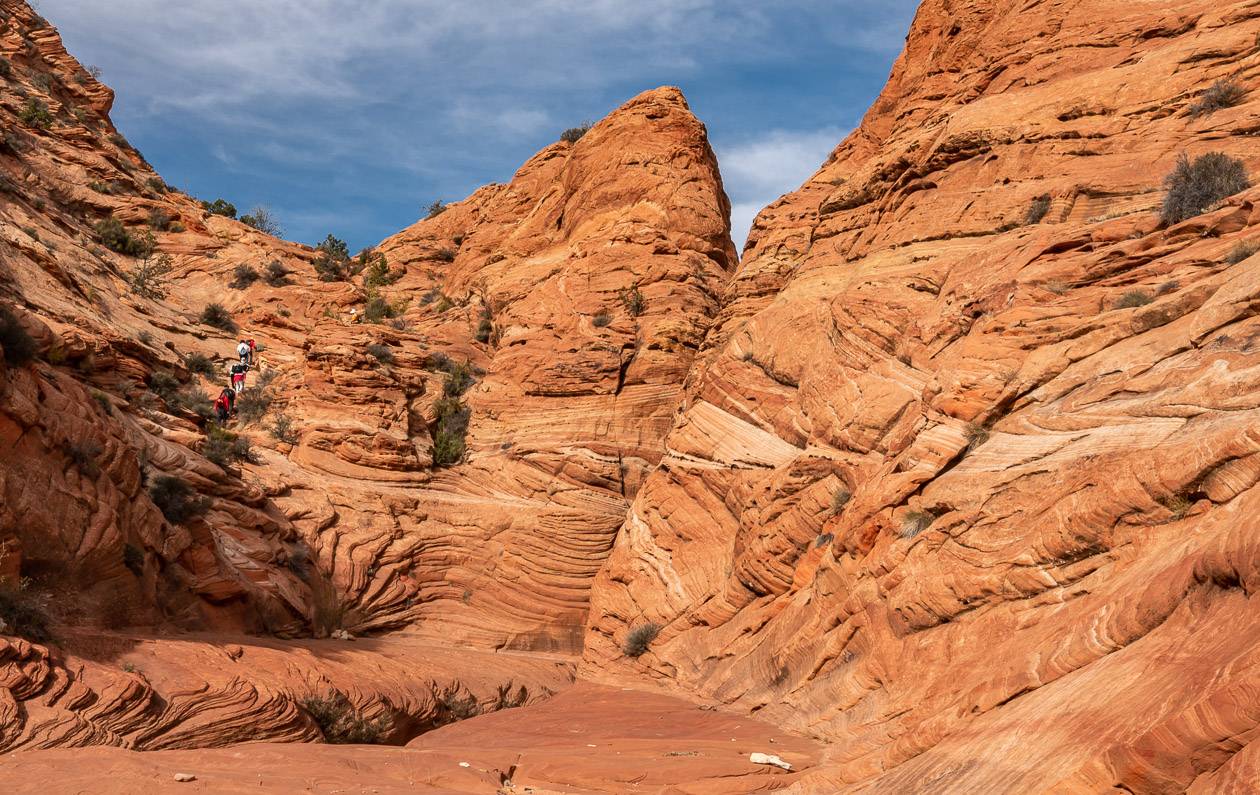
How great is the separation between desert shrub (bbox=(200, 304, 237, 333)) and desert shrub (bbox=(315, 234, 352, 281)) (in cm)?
776

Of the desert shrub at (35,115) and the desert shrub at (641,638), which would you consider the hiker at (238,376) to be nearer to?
the desert shrub at (641,638)

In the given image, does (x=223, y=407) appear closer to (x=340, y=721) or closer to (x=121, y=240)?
(x=340, y=721)

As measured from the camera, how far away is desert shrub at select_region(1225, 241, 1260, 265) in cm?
1172

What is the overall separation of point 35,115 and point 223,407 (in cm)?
2124

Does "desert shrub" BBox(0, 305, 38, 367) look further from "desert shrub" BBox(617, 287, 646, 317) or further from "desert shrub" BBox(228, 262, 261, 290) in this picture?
"desert shrub" BBox(228, 262, 261, 290)

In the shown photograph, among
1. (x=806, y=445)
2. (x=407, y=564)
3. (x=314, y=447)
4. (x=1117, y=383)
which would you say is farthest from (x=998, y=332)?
(x=314, y=447)

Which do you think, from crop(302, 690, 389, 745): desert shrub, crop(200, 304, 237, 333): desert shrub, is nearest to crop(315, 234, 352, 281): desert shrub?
crop(200, 304, 237, 333): desert shrub

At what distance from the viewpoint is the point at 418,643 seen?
21.6 metres

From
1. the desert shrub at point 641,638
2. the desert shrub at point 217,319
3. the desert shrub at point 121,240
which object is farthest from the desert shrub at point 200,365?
the desert shrub at point 641,638

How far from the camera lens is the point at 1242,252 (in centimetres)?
1182

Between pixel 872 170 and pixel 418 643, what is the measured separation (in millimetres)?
15207

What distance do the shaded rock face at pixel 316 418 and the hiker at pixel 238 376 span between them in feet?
1.32

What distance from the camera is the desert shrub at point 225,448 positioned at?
21047 mm

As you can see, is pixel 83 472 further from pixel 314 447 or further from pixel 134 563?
pixel 314 447
